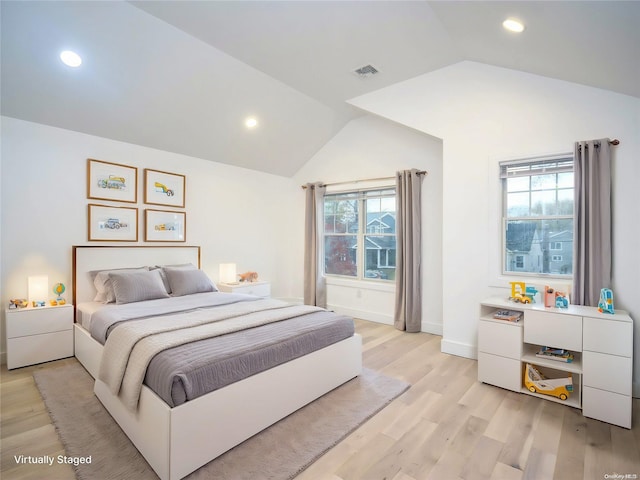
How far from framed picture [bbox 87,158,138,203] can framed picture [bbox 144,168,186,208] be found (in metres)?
0.14

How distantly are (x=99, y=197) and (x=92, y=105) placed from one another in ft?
3.23

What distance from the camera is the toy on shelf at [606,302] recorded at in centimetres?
239

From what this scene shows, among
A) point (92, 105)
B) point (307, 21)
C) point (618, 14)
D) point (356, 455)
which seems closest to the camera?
point (618, 14)

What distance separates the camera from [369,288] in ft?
15.8

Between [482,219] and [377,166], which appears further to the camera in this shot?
[377,166]

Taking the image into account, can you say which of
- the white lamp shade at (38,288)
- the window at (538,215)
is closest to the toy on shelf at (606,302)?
the window at (538,215)

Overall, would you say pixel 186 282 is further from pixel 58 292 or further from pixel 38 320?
pixel 38 320

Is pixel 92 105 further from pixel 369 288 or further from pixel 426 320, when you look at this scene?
pixel 426 320

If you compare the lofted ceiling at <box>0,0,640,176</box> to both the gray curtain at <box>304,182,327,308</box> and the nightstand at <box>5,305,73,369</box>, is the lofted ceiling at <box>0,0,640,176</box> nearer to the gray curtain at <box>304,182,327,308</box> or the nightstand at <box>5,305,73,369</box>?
the gray curtain at <box>304,182,327,308</box>

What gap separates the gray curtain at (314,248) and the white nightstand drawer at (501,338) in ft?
9.22

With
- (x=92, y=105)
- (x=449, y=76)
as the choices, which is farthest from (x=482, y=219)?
(x=92, y=105)

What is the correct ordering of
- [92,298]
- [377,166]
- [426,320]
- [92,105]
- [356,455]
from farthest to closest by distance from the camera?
[377,166]
[426,320]
[92,298]
[92,105]
[356,455]

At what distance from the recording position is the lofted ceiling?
222 cm

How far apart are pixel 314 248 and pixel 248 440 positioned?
3.48m
